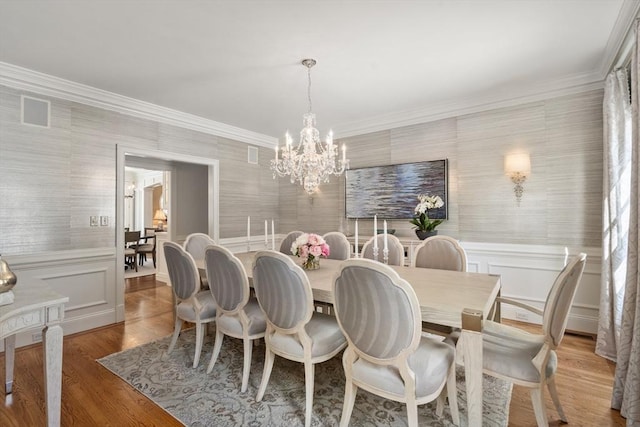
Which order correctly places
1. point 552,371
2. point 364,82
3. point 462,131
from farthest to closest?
point 462,131 → point 364,82 → point 552,371

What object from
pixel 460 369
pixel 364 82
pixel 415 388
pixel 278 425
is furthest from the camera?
pixel 364 82

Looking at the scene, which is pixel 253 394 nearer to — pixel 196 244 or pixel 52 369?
pixel 52 369

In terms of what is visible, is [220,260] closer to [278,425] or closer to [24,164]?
[278,425]

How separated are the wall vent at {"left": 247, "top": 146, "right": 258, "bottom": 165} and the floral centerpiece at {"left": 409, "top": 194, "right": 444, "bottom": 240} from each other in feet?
9.16

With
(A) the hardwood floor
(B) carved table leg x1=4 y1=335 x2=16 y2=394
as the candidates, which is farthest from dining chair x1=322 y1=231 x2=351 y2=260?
(B) carved table leg x1=4 y1=335 x2=16 y2=394

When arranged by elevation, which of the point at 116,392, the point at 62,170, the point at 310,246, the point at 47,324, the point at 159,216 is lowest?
the point at 116,392

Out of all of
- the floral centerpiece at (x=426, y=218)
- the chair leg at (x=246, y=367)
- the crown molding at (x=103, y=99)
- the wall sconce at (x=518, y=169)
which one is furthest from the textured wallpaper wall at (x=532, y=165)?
the chair leg at (x=246, y=367)

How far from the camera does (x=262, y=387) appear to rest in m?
1.97

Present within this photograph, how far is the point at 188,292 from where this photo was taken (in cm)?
246

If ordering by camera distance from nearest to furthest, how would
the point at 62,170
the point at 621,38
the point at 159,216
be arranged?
the point at 621,38
the point at 62,170
the point at 159,216

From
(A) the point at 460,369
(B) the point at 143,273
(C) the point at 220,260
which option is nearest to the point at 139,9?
(C) the point at 220,260

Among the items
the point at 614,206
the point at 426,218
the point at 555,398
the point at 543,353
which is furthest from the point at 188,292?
the point at 614,206

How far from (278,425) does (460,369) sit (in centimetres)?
148

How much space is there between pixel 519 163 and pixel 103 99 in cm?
461
